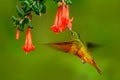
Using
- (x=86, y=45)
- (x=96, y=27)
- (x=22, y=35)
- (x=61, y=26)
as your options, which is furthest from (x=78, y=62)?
(x=61, y=26)

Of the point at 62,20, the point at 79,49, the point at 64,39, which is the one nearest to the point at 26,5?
the point at 62,20

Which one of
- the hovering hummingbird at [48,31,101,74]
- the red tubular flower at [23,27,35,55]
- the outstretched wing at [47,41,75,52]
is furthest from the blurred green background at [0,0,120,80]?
the red tubular flower at [23,27,35,55]

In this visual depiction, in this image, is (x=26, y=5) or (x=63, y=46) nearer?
(x=26, y=5)

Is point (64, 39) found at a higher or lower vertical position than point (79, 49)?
lower

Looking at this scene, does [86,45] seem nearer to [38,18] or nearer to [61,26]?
[61,26]

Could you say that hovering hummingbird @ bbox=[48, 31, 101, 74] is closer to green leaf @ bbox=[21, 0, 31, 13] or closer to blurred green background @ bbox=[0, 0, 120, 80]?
green leaf @ bbox=[21, 0, 31, 13]

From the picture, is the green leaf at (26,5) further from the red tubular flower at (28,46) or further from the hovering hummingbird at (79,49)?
the hovering hummingbird at (79,49)

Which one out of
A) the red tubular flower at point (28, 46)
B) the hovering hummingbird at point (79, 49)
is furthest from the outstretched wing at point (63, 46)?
the red tubular flower at point (28, 46)

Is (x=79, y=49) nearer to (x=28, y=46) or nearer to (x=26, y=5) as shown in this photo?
(x=28, y=46)

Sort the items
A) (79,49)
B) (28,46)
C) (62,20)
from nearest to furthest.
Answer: (62,20)
(28,46)
(79,49)
